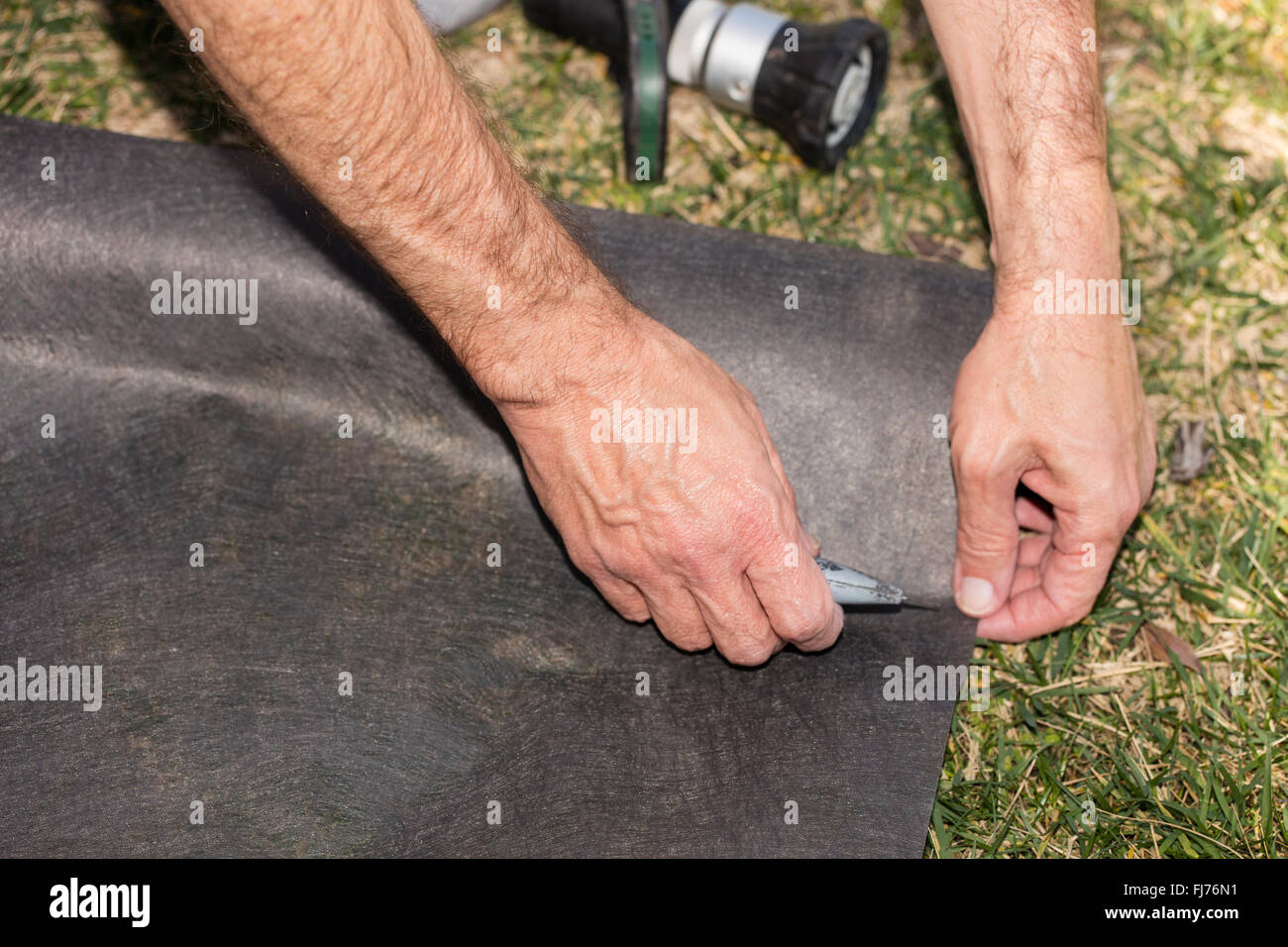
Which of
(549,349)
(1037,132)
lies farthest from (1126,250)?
(549,349)

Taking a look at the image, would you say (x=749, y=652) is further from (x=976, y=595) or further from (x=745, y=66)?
(x=745, y=66)

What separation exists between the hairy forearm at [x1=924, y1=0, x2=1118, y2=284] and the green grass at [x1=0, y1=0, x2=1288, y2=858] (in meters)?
0.61

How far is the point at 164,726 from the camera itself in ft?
5.27

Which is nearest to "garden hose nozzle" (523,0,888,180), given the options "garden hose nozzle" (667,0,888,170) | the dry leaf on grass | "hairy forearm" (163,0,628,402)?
"garden hose nozzle" (667,0,888,170)

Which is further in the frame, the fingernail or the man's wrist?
the fingernail

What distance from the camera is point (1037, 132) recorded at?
A: 5.73 ft

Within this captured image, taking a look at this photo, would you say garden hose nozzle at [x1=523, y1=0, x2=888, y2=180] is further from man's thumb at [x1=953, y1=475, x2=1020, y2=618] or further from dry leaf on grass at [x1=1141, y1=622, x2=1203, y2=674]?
dry leaf on grass at [x1=1141, y1=622, x2=1203, y2=674]

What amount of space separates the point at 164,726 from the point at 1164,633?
164 centimetres

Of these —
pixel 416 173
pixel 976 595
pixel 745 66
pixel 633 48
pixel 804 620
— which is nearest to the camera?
pixel 416 173

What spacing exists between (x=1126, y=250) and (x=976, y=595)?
1065 mm

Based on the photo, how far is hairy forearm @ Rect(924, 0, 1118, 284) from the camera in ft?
5.65

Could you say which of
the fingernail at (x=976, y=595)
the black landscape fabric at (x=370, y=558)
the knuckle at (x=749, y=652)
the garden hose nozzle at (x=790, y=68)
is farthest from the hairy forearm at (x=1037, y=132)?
the knuckle at (x=749, y=652)
